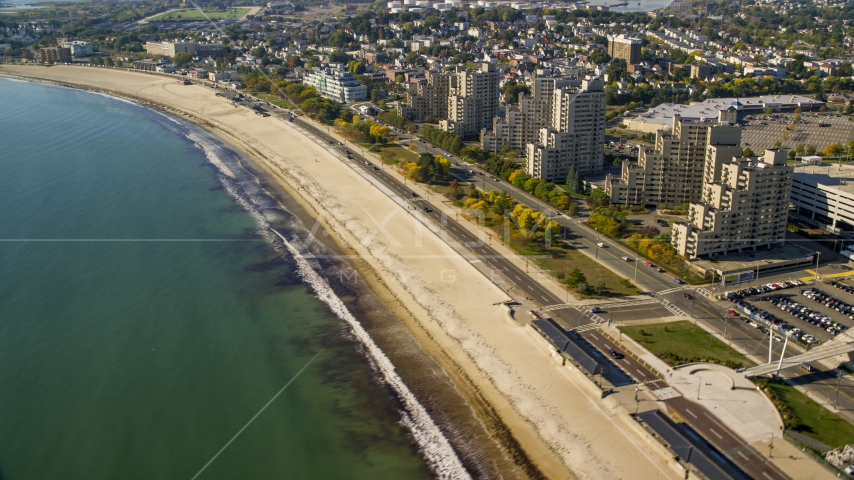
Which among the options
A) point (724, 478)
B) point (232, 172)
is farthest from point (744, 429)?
point (232, 172)

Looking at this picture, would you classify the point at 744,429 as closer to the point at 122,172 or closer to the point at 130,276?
the point at 130,276

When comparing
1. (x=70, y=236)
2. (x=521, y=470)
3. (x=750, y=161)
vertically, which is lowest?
(x=521, y=470)

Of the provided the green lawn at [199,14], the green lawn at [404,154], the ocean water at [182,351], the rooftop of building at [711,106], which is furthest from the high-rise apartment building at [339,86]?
the green lawn at [199,14]

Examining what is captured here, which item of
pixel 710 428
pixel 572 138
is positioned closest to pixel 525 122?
pixel 572 138

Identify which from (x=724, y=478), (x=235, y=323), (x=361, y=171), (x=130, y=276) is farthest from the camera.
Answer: (x=361, y=171)

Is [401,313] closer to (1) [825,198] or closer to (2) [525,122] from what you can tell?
(1) [825,198]

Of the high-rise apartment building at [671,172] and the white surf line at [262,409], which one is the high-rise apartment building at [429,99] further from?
the white surf line at [262,409]

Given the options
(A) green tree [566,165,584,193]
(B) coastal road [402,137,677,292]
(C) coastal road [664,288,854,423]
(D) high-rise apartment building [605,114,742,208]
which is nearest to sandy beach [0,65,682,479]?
(B) coastal road [402,137,677,292]
